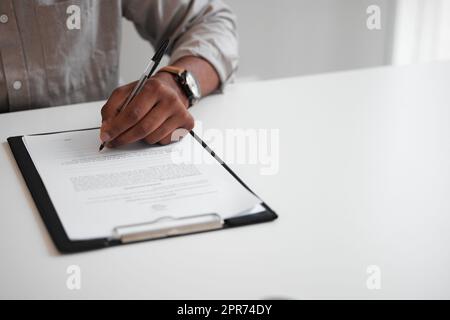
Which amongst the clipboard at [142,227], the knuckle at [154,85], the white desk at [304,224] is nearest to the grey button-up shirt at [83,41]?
the white desk at [304,224]

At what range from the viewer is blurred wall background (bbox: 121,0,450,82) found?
2373 mm

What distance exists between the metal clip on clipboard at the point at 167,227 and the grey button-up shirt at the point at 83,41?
511 mm

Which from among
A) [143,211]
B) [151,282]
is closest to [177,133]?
[143,211]

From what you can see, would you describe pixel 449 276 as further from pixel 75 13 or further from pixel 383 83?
pixel 75 13

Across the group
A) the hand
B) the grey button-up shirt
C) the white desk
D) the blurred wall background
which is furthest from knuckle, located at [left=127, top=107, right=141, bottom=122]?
the blurred wall background

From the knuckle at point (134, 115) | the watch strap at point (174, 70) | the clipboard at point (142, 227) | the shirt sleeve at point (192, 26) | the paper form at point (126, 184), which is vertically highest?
the shirt sleeve at point (192, 26)

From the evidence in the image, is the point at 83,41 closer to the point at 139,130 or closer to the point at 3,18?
the point at 3,18

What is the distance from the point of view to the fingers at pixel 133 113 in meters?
0.91

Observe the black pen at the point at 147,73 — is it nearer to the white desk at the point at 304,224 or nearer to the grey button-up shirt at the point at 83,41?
the white desk at the point at 304,224

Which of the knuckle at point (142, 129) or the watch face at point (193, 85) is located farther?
the watch face at point (193, 85)

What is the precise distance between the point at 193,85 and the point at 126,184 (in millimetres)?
346
